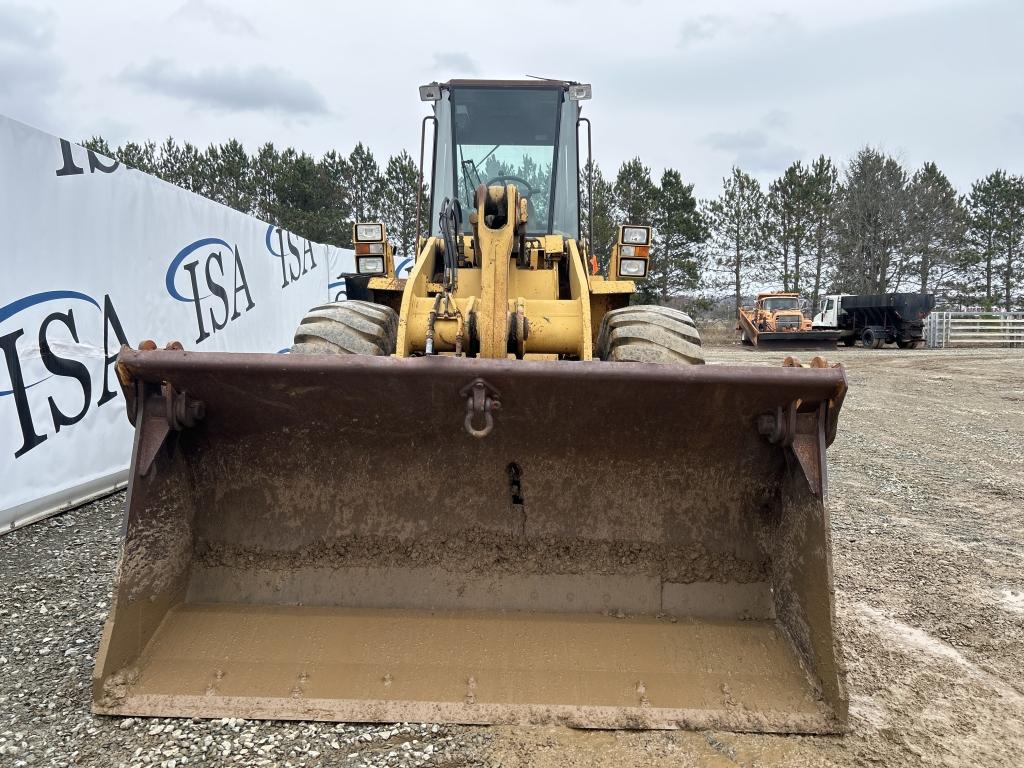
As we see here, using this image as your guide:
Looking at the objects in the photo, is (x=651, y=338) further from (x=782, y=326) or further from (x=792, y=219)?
(x=792, y=219)

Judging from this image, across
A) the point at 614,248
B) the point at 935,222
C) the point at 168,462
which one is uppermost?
the point at 935,222

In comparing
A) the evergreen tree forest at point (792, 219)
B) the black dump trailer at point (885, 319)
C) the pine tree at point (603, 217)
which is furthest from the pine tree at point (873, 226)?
the pine tree at point (603, 217)

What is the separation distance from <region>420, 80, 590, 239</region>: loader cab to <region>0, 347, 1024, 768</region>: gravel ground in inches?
114

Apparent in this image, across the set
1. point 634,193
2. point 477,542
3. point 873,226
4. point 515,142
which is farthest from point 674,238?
point 477,542

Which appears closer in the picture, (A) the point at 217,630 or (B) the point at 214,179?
(A) the point at 217,630

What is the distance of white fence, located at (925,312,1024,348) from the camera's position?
28469 mm

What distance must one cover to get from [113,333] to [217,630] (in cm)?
381

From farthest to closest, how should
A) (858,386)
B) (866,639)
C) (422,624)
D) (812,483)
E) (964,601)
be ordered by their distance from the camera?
(858,386) < (964,601) < (866,639) < (422,624) < (812,483)

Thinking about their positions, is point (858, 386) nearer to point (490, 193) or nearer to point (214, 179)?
point (490, 193)

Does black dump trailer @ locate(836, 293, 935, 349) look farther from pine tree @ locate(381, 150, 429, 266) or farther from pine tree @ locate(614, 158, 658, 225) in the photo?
pine tree @ locate(381, 150, 429, 266)

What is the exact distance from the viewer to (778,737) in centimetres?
230

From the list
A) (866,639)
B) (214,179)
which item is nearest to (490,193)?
(866,639)

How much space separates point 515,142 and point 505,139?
0.07 metres

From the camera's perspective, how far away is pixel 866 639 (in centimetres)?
307
